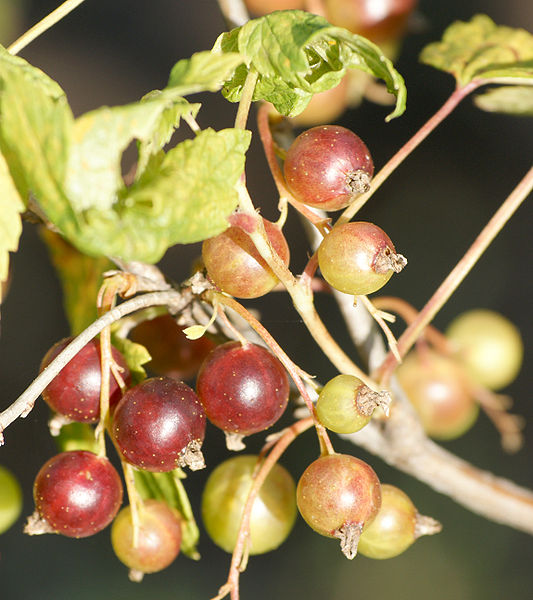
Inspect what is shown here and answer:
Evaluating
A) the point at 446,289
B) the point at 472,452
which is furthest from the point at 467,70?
the point at 472,452

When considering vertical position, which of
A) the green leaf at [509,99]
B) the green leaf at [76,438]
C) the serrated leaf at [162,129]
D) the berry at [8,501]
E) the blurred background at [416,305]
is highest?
the serrated leaf at [162,129]

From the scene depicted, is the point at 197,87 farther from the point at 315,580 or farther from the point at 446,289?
the point at 315,580

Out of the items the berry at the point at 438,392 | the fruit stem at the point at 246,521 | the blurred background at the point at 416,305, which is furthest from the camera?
the blurred background at the point at 416,305

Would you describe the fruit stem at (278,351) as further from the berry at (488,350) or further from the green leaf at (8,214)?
the berry at (488,350)

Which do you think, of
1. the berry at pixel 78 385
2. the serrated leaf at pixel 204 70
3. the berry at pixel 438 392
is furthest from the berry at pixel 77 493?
the berry at pixel 438 392

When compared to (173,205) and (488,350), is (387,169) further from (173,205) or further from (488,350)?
(488,350)

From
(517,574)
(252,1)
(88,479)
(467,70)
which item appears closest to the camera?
(88,479)
